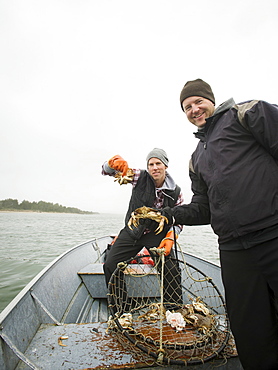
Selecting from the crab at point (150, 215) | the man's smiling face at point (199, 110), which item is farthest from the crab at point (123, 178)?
the man's smiling face at point (199, 110)

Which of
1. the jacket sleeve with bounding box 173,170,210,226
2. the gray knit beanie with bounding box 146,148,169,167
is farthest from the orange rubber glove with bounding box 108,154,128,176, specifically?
the jacket sleeve with bounding box 173,170,210,226

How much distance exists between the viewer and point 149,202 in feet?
11.2

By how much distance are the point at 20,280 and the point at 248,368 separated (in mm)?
6263

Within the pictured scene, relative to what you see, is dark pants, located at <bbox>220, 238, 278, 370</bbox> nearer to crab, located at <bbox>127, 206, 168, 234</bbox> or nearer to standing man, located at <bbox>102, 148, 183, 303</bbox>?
crab, located at <bbox>127, 206, 168, 234</bbox>

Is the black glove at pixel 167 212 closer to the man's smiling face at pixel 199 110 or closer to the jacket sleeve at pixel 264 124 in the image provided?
the man's smiling face at pixel 199 110

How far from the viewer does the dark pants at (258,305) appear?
147 centimetres

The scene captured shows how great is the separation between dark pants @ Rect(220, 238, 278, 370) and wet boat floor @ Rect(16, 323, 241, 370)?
1.42 feet

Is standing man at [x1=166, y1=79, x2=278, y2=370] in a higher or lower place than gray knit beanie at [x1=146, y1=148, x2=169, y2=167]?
lower

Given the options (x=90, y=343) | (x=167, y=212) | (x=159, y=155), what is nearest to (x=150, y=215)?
(x=167, y=212)

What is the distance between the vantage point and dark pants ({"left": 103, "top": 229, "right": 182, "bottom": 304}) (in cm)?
304

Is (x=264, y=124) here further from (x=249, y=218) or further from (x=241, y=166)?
(x=249, y=218)

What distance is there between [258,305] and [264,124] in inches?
51.5

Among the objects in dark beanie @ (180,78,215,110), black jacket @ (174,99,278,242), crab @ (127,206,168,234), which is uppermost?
dark beanie @ (180,78,215,110)

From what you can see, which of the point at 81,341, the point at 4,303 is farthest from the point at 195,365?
the point at 4,303
